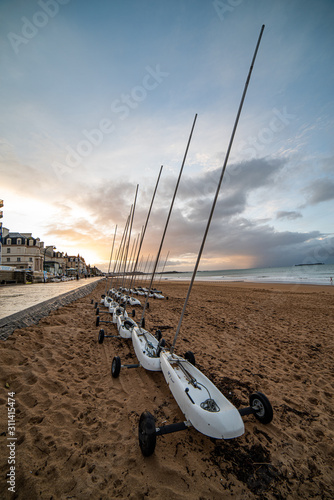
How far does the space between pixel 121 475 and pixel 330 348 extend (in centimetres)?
730

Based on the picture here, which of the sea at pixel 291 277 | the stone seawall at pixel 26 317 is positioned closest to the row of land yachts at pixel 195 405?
the stone seawall at pixel 26 317

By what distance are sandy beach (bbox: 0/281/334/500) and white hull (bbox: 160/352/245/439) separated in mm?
449

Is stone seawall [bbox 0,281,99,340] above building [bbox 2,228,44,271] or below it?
below

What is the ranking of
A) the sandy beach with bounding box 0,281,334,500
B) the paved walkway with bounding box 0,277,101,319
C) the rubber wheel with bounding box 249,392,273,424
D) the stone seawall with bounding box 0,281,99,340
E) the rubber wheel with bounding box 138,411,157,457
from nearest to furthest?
the sandy beach with bounding box 0,281,334,500
the rubber wheel with bounding box 138,411,157,457
the rubber wheel with bounding box 249,392,273,424
the stone seawall with bounding box 0,281,99,340
the paved walkway with bounding box 0,277,101,319

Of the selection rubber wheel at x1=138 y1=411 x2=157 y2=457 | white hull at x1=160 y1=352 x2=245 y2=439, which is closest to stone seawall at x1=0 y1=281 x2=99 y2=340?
white hull at x1=160 y1=352 x2=245 y2=439

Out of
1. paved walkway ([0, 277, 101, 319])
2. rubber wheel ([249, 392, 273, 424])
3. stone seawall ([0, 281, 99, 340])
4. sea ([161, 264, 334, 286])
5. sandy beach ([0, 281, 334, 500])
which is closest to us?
sandy beach ([0, 281, 334, 500])

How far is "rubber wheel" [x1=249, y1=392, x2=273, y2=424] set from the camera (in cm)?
303

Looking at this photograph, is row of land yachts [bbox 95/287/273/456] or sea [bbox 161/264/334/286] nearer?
row of land yachts [bbox 95/287/273/456]

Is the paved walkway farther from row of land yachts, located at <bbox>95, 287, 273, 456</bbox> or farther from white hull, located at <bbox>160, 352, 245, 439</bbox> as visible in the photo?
white hull, located at <bbox>160, 352, 245, 439</bbox>

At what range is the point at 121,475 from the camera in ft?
7.33

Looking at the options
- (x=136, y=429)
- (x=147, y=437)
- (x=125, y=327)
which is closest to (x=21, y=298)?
(x=125, y=327)

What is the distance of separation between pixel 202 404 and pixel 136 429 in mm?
1099

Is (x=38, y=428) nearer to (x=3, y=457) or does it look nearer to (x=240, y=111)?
(x=3, y=457)

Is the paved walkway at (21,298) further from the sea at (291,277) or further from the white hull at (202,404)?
the sea at (291,277)
